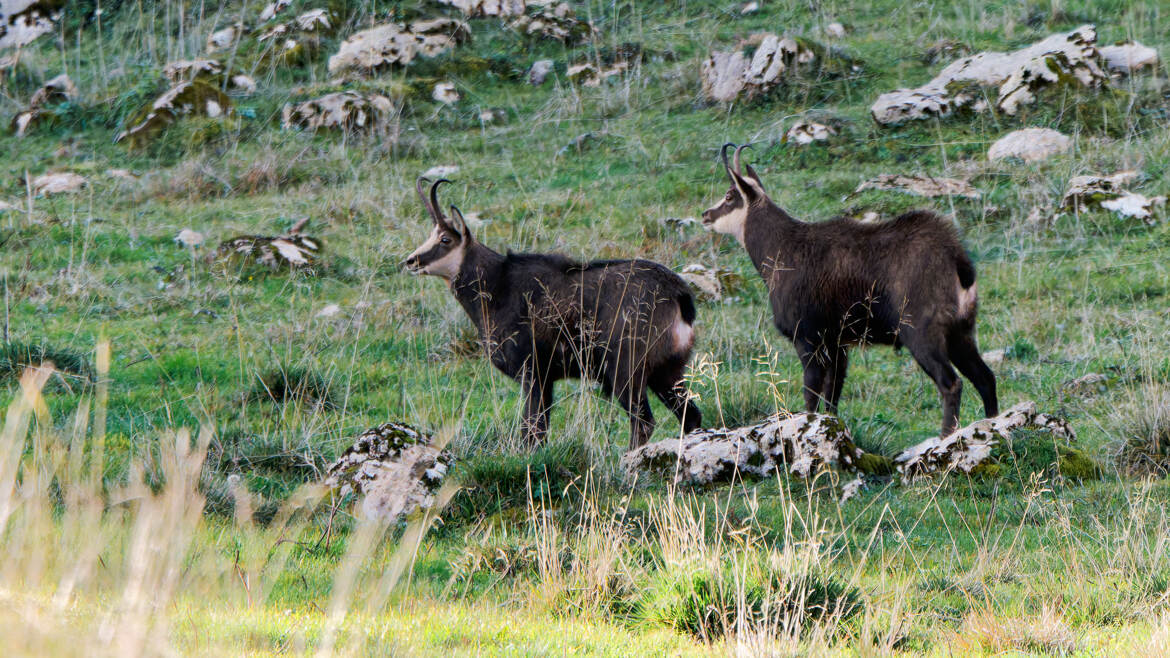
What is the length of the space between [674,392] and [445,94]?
11180 millimetres

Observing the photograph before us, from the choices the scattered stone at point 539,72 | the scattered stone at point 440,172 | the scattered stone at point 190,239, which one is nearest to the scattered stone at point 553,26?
the scattered stone at point 539,72

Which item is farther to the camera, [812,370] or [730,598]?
[812,370]

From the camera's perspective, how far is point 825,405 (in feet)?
27.6

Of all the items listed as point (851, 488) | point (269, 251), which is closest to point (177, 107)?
point (269, 251)

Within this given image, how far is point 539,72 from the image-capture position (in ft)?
61.0

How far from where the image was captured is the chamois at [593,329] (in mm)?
7789

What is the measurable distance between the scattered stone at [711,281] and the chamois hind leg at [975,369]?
369cm

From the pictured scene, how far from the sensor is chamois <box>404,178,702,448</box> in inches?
307

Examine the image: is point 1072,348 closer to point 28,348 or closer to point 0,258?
point 28,348

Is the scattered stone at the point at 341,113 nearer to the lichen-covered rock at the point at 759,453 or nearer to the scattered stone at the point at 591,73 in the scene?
the scattered stone at the point at 591,73

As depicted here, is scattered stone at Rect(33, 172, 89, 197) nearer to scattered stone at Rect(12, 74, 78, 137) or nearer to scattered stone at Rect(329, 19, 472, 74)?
scattered stone at Rect(12, 74, 78, 137)

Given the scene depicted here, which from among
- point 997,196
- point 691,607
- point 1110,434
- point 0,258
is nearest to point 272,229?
point 0,258

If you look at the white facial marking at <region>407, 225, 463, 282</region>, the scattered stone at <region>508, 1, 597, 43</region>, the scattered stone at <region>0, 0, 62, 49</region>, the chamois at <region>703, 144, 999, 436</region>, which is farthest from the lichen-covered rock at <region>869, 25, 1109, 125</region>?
the scattered stone at <region>0, 0, 62, 49</region>

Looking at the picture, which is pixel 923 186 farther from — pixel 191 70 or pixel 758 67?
pixel 191 70
